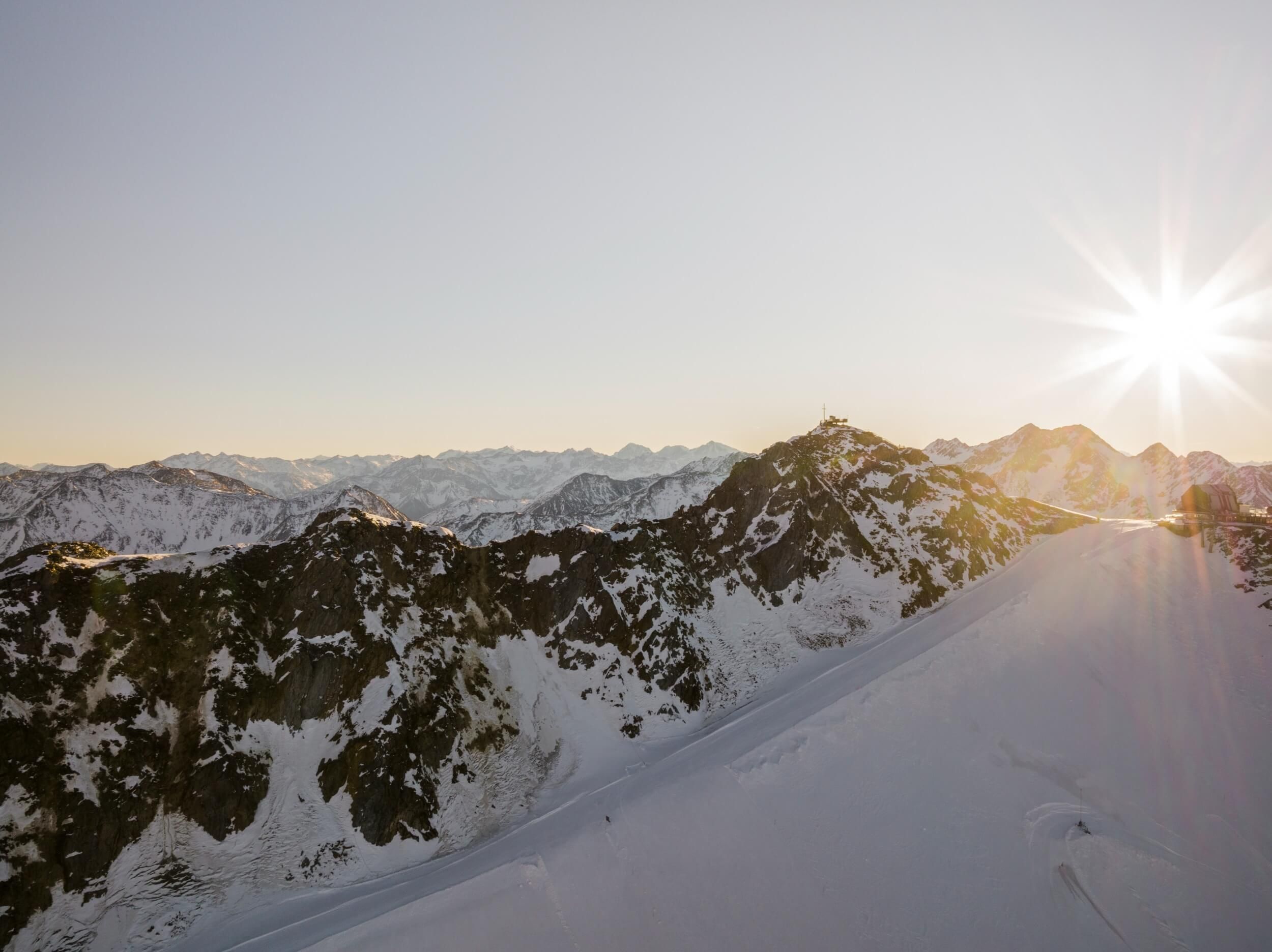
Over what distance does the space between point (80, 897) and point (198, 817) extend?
7797mm

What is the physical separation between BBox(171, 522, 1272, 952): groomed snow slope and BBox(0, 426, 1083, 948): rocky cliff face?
19.7 ft

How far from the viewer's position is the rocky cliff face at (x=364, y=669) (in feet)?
152

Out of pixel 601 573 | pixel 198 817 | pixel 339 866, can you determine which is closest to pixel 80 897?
pixel 198 817

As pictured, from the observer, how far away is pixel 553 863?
43250mm

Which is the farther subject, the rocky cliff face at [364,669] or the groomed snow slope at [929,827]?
the rocky cliff face at [364,669]

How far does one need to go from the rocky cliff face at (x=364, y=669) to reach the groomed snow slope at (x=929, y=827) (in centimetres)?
602

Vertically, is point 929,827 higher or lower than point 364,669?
lower

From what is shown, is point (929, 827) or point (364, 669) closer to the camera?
point (929, 827)

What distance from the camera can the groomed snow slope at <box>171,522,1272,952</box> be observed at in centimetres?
3644

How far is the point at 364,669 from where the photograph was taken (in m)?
60.9

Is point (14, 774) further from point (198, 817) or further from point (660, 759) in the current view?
point (660, 759)

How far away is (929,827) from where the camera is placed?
137 feet

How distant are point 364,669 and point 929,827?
175 feet

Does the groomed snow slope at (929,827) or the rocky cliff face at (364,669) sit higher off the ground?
the rocky cliff face at (364,669)
